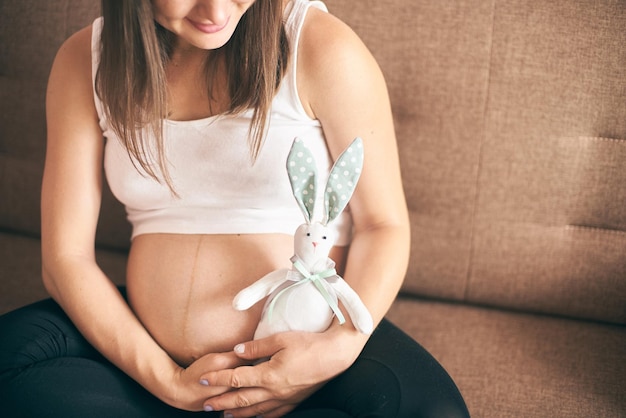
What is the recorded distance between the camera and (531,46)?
1268 mm

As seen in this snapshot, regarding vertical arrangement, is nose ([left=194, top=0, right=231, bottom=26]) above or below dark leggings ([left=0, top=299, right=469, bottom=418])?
above

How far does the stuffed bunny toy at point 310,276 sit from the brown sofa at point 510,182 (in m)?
0.38

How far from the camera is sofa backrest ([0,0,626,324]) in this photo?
1.26 m

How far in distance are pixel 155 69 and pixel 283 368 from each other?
504 millimetres

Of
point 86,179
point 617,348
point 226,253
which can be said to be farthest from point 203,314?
point 617,348

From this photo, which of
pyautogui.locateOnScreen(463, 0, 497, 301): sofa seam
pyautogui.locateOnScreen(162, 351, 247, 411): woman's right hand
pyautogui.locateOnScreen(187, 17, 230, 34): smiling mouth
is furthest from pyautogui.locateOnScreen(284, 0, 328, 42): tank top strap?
pyautogui.locateOnScreen(162, 351, 247, 411): woman's right hand

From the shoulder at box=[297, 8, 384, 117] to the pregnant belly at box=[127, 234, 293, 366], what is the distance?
0.86 feet

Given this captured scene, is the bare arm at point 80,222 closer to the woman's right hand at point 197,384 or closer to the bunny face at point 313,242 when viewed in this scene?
the woman's right hand at point 197,384

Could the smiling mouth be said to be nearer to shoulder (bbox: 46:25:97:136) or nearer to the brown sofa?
shoulder (bbox: 46:25:97:136)

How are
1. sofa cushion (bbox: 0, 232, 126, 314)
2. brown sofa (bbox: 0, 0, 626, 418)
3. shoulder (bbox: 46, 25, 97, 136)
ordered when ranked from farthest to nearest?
sofa cushion (bbox: 0, 232, 126, 314), brown sofa (bbox: 0, 0, 626, 418), shoulder (bbox: 46, 25, 97, 136)

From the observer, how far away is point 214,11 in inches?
35.4

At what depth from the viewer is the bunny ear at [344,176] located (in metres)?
0.93

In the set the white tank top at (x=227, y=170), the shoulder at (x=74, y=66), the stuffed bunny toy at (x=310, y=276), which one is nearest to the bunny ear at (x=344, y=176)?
the stuffed bunny toy at (x=310, y=276)

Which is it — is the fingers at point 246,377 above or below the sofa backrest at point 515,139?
below
